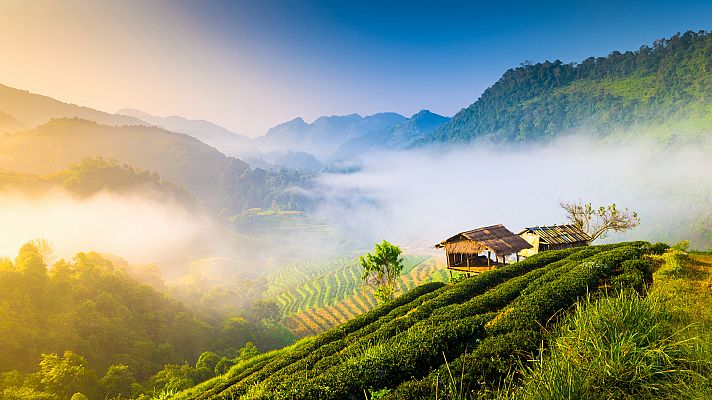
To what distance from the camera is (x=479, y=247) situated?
29.5 meters

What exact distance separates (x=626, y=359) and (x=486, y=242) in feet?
87.4

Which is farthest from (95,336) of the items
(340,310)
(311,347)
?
(340,310)

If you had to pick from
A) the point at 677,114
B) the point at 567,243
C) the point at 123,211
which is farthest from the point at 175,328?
the point at 677,114

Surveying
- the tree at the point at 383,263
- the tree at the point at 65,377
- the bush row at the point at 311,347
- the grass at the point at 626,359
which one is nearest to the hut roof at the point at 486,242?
the tree at the point at 383,263

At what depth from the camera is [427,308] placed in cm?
1605

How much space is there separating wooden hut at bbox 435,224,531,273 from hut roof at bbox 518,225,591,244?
339 cm

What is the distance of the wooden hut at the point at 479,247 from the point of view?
29586 mm

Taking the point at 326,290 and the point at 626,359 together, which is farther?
the point at 326,290

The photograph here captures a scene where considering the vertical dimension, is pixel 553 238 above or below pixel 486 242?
below

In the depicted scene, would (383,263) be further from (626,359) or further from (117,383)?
(117,383)

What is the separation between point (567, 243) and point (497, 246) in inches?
403

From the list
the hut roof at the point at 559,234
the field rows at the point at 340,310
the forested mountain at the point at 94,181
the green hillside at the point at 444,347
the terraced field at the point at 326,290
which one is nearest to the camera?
the green hillside at the point at 444,347

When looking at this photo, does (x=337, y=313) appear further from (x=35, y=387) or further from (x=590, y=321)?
(x=590, y=321)

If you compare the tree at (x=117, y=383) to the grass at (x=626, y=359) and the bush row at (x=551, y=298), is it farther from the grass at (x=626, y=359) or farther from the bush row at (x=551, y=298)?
the grass at (x=626, y=359)
